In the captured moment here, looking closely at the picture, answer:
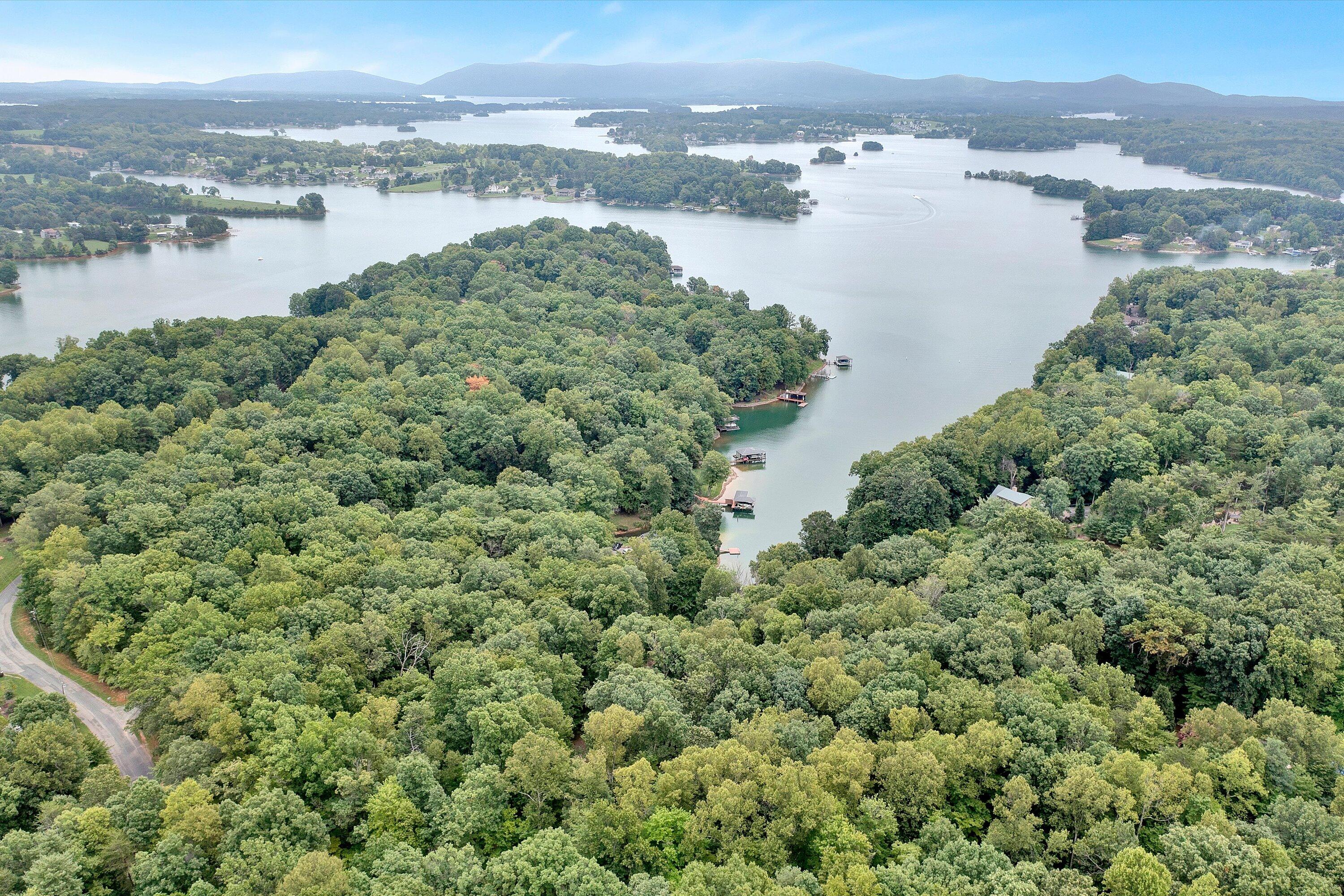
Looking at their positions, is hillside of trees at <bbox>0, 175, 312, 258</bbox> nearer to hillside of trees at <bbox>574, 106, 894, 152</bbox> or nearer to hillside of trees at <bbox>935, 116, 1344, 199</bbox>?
hillside of trees at <bbox>574, 106, 894, 152</bbox>

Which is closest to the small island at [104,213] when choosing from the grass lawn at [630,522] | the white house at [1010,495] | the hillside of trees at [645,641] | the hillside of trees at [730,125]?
the hillside of trees at [645,641]

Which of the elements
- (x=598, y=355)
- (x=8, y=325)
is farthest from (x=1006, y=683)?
(x=8, y=325)

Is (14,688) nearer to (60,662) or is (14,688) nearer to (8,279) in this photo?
(60,662)

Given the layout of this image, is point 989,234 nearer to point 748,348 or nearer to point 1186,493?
point 748,348

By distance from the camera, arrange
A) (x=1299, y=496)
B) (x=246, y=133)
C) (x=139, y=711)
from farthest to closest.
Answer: (x=246, y=133), (x=1299, y=496), (x=139, y=711)

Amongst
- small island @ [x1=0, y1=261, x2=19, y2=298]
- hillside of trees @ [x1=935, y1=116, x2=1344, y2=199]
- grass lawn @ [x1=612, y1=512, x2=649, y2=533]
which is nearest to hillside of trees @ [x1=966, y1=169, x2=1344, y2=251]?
hillside of trees @ [x1=935, y1=116, x2=1344, y2=199]

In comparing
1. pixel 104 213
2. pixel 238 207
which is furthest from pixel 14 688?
pixel 238 207
